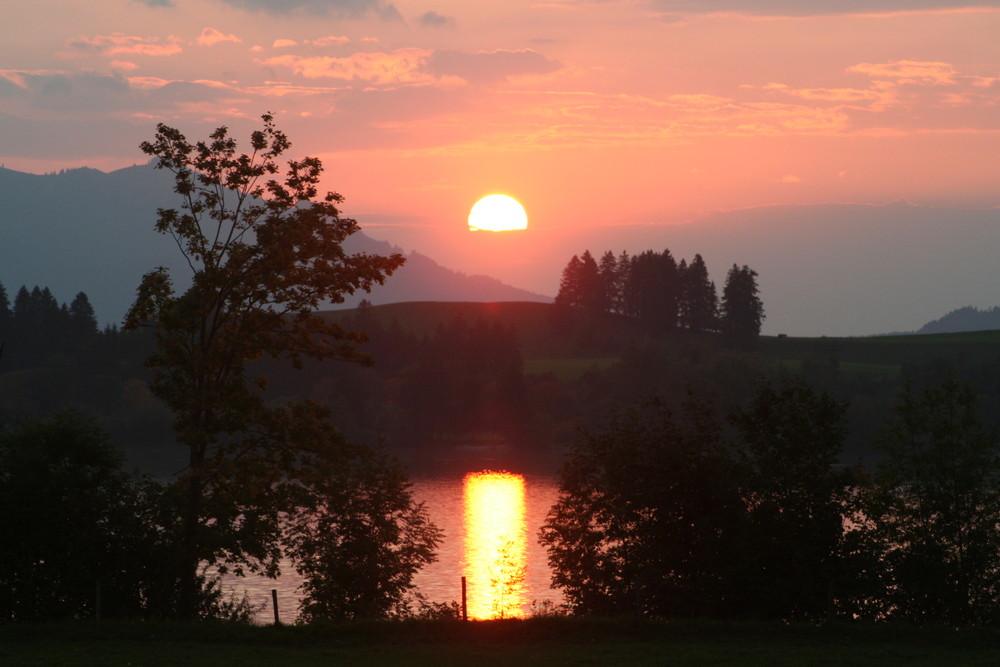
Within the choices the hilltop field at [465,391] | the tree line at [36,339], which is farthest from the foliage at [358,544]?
the tree line at [36,339]

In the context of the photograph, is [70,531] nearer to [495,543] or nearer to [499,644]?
[499,644]

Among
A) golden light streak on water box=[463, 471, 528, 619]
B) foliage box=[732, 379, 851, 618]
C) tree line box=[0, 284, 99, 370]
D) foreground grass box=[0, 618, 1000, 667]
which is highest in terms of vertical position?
tree line box=[0, 284, 99, 370]

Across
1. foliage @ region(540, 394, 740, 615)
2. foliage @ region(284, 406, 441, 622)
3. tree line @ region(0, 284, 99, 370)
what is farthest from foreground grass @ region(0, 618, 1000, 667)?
tree line @ region(0, 284, 99, 370)

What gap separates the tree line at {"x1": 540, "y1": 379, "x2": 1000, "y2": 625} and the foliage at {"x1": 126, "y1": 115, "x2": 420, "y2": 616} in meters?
13.1

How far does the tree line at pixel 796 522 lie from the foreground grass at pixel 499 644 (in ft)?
19.2

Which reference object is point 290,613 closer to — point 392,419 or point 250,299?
point 250,299

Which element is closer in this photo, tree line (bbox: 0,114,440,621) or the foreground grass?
the foreground grass

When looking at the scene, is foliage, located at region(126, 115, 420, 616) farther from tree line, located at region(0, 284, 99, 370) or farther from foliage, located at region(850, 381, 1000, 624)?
tree line, located at region(0, 284, 99, 370)

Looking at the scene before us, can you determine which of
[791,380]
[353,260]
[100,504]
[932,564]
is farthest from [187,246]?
[932,564]

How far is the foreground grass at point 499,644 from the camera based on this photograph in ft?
97.5

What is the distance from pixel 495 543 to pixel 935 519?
42580mm

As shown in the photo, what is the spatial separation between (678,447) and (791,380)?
21.0 ft

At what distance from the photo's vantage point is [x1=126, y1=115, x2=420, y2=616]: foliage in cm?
3831

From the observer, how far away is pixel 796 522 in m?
40.0
